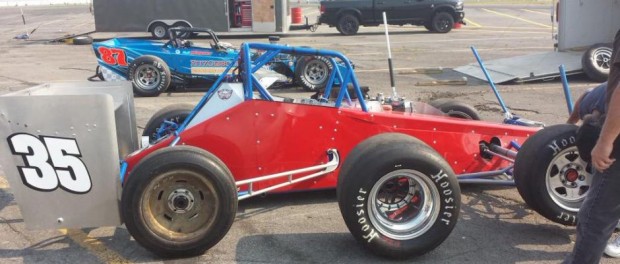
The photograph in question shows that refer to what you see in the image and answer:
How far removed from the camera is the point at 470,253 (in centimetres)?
371

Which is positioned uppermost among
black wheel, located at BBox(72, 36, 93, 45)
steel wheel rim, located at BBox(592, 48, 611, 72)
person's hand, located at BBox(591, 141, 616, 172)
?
person's hand, located at BBox(591, 141, 616, 172)

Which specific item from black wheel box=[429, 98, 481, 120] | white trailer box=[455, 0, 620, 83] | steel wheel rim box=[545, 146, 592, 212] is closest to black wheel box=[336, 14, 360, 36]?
white trailer box=[455, 0, 620, 83]

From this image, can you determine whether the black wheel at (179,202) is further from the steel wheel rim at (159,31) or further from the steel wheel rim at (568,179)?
the steel wheel rim at (159,31)

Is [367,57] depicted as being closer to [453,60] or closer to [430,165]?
[453,60]

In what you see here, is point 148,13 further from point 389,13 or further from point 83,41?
point 389,13

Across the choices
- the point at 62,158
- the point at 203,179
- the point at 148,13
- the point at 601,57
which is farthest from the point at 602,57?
the point at 148,13

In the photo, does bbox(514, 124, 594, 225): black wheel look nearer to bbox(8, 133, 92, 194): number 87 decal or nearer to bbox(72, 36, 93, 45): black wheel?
bbox(8, 133, 92, 194): number 87 decal

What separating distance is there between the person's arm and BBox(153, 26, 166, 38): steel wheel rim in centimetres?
1957

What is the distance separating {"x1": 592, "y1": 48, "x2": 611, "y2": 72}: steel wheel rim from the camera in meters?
10.2

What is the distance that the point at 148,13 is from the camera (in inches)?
807

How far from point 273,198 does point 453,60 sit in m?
10.7

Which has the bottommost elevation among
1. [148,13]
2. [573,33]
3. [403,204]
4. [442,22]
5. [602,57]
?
[403,204]

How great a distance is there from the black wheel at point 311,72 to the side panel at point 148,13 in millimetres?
11645

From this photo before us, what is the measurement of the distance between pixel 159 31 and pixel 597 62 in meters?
15.3
